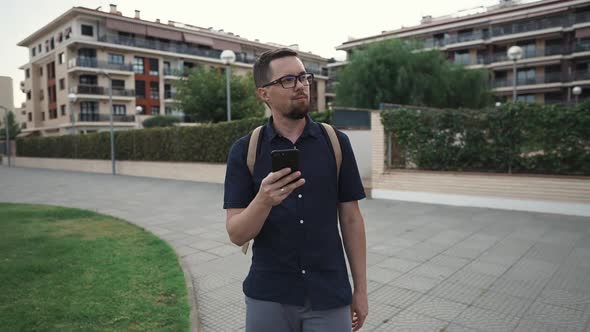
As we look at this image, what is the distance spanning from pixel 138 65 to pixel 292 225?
171 ft

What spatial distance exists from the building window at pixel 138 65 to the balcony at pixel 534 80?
41.5 m

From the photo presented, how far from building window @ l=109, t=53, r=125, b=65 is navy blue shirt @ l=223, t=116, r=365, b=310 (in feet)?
164

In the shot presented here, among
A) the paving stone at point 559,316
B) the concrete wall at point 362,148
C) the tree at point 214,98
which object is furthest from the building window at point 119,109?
the paving stone at point 559,316

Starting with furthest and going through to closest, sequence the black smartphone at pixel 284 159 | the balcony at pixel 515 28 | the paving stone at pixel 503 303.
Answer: the balcony at pixel 515 28 < the paving stone at pixel 503 303 < the black smartphone at pixel 284 159

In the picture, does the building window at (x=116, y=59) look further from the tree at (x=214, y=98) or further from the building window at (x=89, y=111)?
the tree at (x=214, y=98)

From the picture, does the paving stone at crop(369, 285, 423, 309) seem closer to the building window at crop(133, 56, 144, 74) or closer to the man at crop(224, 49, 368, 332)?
the man at crop(224, 49, 368, 332)

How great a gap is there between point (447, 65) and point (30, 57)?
5079 centimetres

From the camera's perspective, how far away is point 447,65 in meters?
33.8

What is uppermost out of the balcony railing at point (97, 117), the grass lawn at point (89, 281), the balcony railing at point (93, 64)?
the balcony railing at point (93, 64)


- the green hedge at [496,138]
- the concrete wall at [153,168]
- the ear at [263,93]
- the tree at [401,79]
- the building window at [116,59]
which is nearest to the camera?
the ear at [263,93]

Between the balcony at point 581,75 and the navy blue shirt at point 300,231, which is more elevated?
the balcony at point 581,75

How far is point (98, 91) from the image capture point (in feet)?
146

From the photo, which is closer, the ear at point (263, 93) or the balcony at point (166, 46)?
the ear at point (263, 93)

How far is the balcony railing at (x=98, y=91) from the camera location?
4328 centimetres
